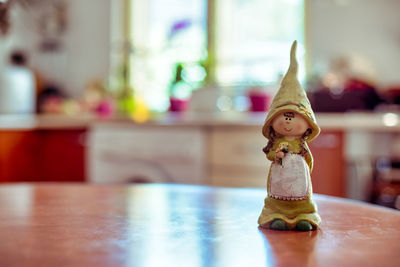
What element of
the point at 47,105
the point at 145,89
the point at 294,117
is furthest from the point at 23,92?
the point at 294,117

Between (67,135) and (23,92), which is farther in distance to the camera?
(23,92)

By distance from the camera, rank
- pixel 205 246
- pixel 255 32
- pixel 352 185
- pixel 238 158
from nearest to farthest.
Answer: pixel 205 246 → pixel 352 185 → pixel 238 158 → pixel 255 32

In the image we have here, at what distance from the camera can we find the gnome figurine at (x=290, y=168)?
556 mm

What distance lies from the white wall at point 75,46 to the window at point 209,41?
0.20 metres

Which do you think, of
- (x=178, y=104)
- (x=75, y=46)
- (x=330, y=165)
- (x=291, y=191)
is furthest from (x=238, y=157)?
(x=75, y=46)

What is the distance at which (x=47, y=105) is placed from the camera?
3.07m

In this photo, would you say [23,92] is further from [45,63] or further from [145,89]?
[145,89]

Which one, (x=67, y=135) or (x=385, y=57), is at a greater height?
(x=385, y=57)

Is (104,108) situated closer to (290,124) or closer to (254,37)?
(254,37)

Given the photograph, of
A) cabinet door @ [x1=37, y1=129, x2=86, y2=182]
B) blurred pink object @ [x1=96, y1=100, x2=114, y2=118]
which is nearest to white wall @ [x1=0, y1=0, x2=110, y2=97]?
blurred pink object @ [x1=96, y1=100, x2=114, y2=118]

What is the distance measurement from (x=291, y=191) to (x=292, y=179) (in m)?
0.01

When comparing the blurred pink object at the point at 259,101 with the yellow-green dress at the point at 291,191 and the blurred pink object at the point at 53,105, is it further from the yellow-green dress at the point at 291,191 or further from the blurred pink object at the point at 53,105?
the yellow-green dress at the point at 291,191

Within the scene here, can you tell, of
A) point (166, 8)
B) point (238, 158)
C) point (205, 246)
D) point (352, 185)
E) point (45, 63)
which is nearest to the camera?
point (205, 246)

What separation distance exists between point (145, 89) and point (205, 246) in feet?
9.08
